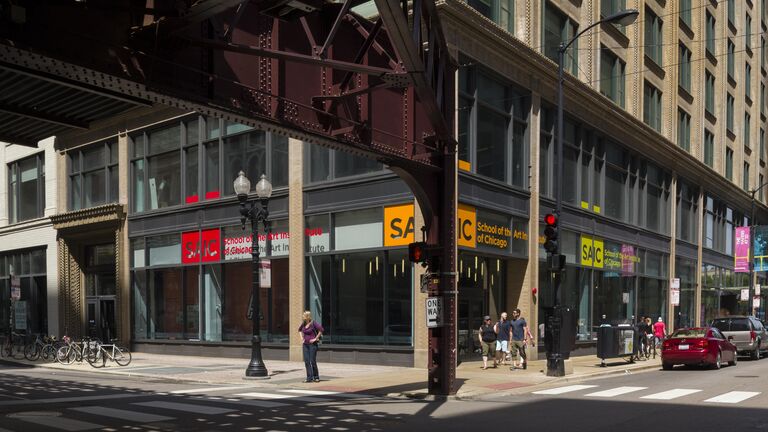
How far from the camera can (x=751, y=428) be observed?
10.7 m

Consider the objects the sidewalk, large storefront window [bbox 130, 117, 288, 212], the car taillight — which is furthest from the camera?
large storefront window [bbox 130, 117, 288, 212]

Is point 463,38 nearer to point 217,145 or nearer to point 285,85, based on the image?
point 217,145

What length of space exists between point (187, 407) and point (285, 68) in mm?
6567

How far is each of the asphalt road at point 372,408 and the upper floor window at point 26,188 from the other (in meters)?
20.3

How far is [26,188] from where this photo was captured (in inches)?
1499

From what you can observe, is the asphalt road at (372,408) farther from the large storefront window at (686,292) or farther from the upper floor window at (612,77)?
the large storefront window at (686,292)

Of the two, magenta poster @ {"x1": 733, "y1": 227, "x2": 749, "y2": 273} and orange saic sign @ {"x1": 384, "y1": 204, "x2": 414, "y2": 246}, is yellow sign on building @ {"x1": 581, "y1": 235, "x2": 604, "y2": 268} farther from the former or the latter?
magenta poster @ {"x1": 733, "y1": 227, "x2": 749, "y2": 273}

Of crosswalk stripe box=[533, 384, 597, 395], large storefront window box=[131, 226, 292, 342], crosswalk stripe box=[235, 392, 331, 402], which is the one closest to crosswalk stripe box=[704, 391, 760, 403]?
crosswalk stripe box=[533, 384, 597, 395]

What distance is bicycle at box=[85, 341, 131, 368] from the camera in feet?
80.5

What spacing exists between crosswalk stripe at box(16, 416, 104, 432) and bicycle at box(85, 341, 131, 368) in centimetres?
1278

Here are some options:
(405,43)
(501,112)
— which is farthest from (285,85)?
(501,112)

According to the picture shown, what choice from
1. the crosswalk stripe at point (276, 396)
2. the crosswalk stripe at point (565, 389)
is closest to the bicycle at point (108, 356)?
the crosswalk stripe at point (276, 396)

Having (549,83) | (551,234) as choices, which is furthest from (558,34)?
(551,234)

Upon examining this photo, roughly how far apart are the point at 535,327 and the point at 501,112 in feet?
25.0
